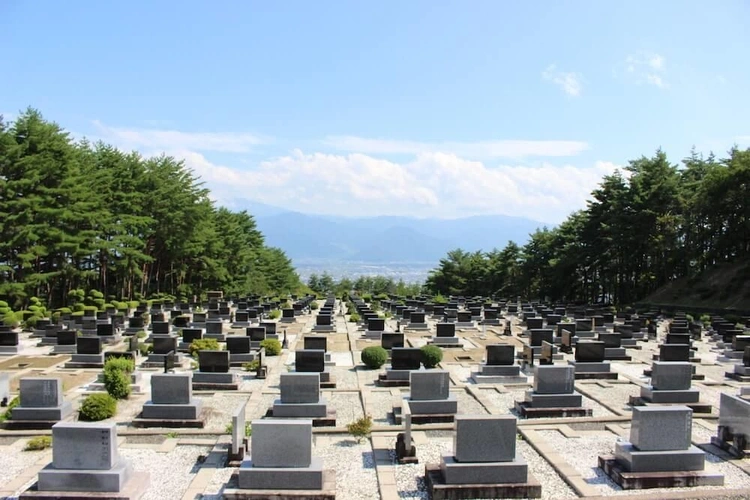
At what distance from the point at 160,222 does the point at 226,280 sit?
12930mm

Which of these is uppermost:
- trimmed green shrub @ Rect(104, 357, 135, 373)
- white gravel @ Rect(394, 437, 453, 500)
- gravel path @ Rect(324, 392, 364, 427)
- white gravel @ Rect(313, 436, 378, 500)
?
trimmed green shrub @ Rect(104, 357, 135, 373)

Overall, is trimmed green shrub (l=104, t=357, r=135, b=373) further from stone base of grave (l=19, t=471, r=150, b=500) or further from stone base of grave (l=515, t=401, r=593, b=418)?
stone base of grave (l=515, t=401, r=593, b=418)

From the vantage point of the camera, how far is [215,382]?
53.3ft

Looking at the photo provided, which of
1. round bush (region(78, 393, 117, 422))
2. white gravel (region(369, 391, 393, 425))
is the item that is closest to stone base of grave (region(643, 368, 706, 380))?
white gravel (region(369, 391, 393, 425))

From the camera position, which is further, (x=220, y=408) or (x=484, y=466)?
(x=220, y=408)

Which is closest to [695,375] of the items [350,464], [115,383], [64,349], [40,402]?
[350,464]

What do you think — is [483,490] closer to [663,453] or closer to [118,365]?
[663,453]

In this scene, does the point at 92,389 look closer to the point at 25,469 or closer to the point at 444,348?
the point at 25,469

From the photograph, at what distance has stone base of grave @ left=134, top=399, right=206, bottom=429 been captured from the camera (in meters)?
12.5

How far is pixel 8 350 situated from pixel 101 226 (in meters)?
20.1

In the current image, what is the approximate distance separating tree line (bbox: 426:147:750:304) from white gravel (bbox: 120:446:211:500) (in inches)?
1881

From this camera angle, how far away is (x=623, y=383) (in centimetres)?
1742

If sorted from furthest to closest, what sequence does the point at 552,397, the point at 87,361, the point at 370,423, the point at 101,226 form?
the point at 101,226
the point at 87,361
the point at 552,397
the point at 370,423

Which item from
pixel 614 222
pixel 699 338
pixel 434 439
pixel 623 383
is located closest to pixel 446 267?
pixel 614 222
